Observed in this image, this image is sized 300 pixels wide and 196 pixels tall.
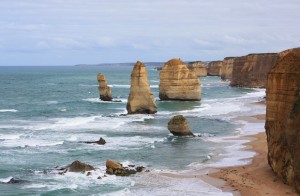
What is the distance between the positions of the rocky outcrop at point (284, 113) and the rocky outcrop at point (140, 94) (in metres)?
32.6

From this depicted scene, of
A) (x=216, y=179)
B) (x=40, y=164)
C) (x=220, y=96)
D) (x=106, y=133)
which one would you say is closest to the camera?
(x=216, y=179)

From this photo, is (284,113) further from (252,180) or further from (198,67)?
(198,67)

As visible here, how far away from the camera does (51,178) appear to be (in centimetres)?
3212

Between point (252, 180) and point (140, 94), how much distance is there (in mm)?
32980

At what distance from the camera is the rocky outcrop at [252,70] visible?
382ft

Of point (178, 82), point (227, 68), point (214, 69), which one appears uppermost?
point (227, 68)

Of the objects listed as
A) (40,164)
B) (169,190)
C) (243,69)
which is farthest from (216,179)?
(243,69)

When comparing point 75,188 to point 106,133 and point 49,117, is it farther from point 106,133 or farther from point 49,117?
point 49,117

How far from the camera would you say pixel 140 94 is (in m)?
63.0

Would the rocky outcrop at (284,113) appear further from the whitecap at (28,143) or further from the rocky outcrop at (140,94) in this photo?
the rocky outcrop at (140,94)

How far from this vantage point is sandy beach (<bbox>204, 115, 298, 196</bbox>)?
28.6m

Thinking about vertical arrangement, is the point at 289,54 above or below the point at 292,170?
above

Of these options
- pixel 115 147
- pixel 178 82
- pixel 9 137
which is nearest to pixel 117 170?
pixel 115 147

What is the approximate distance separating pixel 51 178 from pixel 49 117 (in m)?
32.7
